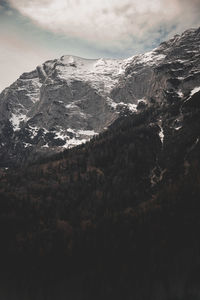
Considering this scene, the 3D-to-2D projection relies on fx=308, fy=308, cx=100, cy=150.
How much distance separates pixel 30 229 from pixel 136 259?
46185mm

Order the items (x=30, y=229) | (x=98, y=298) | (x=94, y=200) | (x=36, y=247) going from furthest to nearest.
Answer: (x=94, y=200) < (x=30, y=229) < (x=36, y=247) < (x=98, y=298)

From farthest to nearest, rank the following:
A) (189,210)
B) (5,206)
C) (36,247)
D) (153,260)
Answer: (5,206) → (189,210) → (36,247) → (153,260)

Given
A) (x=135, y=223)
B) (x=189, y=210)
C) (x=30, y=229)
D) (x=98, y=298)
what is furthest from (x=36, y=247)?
(x=189, y=210)

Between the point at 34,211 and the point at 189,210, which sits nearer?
the point at 189,210

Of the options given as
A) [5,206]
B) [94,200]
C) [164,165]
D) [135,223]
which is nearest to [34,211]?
[5,206]

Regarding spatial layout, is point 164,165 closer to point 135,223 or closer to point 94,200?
point 94,200

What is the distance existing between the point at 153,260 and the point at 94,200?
224 feet

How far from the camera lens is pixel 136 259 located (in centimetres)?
9831

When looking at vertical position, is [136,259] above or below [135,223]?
below

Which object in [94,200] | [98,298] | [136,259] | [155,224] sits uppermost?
[94,200]

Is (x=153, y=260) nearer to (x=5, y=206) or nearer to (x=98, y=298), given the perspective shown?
(x=98, y=298)

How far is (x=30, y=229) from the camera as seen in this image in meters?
122

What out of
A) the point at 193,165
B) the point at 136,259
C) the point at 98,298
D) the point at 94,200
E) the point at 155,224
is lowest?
the point at 98,298

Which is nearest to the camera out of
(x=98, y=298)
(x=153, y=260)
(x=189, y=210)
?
(x=98, y=298)
